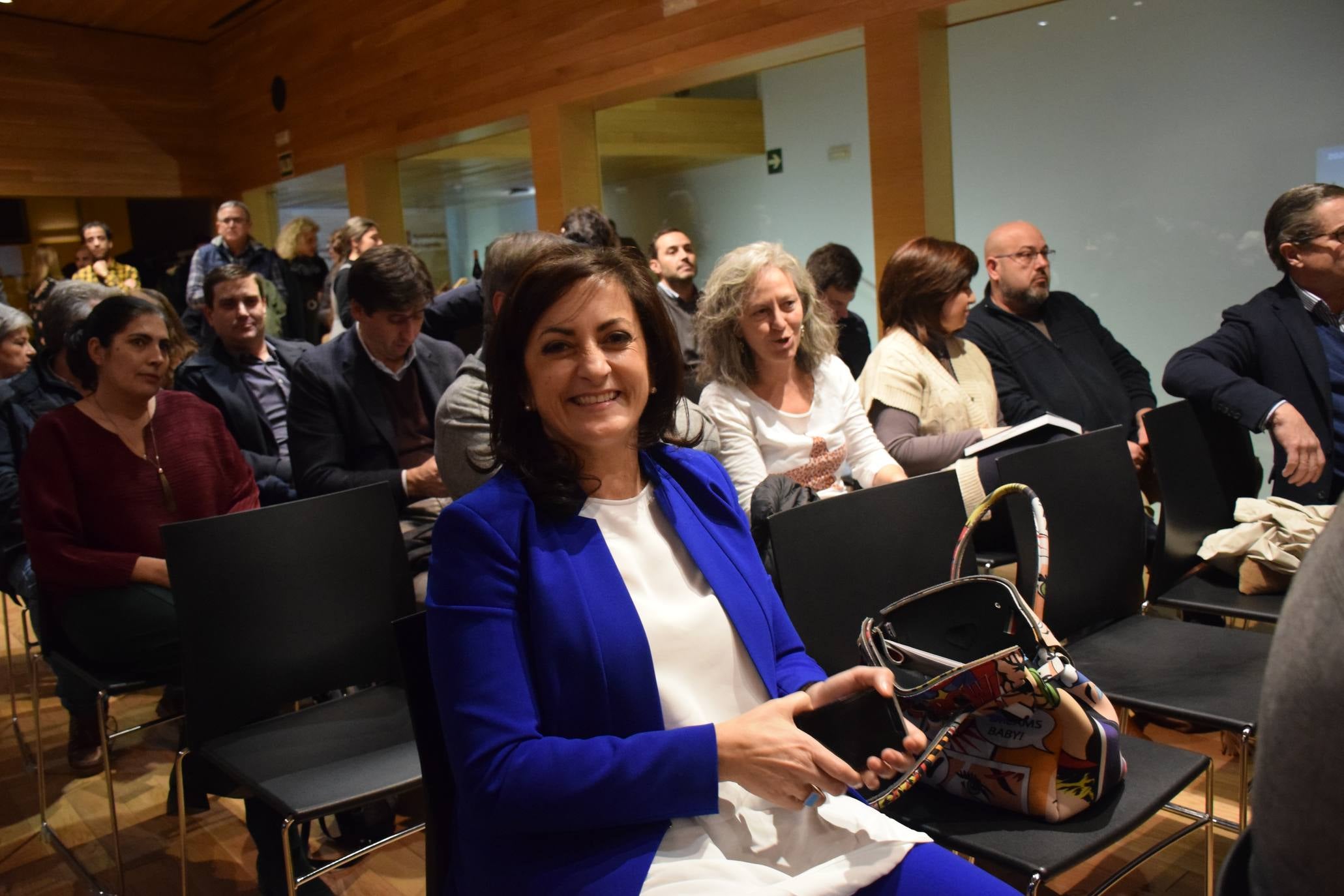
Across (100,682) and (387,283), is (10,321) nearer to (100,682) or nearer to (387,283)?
(387,283)

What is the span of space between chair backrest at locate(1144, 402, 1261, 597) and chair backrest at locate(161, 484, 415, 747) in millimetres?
1849

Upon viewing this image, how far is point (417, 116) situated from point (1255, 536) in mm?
5825

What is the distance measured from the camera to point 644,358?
1.48 metres

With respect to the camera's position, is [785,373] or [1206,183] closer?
[785,373]

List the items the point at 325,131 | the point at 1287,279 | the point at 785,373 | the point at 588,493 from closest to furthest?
the point at 588,493 → the point at 785,373 → the point at 1287,279 → the point at 325,131

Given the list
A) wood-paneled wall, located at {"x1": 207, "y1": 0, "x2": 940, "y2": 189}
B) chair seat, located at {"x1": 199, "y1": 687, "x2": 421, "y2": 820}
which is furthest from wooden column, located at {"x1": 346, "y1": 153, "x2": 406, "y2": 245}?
chair seat, located at {"x1": 199, "y1": 687, "x2": 421, "y2": 820}

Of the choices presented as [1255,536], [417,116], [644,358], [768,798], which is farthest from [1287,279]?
[417,116]

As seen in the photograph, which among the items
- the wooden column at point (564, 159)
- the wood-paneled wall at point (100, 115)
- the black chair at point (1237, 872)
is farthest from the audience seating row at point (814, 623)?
the wood-paneled wall at point (100, 115)

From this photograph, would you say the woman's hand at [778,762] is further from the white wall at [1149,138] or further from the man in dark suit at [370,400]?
the white wall at [1149,138]

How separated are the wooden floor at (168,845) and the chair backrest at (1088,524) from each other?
53 cm

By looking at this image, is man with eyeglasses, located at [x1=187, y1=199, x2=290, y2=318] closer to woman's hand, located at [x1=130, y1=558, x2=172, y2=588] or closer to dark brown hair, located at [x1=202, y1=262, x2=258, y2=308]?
dark brown hair, located at [x1=202, y1=262, x2=258, y2=308]

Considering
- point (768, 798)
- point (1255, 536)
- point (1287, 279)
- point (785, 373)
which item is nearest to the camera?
point (768, 798)

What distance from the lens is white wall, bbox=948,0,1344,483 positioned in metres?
3.89

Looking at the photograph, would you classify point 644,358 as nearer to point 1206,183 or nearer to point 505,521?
point 505,521
